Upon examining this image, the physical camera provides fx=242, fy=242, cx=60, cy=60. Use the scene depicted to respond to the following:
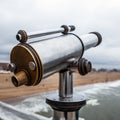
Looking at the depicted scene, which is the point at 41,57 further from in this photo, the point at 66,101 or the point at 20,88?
the point at 20,88

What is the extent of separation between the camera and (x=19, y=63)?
0.35 meters

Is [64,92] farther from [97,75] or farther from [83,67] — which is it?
[97,75]

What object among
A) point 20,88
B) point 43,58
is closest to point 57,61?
point 43,58

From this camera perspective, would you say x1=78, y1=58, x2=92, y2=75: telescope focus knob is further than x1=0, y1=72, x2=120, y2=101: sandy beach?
No

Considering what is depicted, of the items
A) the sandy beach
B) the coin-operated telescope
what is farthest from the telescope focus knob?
the sandy beach

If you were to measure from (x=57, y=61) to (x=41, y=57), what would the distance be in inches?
1.3

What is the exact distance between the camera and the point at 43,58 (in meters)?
0.33

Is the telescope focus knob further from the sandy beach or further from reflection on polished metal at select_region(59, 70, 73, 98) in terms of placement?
the sandy beach

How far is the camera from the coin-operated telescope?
0.33 m

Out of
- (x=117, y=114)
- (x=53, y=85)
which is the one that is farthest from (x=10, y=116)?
(x=53, y=85)


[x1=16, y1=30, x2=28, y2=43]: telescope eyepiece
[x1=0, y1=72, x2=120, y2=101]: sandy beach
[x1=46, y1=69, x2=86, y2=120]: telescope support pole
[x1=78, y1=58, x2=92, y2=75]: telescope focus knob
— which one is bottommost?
[x1=0, y1=72, x2=120, y2=101]: sandy beach

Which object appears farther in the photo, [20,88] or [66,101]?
[20,88]

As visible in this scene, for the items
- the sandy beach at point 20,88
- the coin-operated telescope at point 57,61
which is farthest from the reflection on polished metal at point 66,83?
the sandy beach at point 20,88

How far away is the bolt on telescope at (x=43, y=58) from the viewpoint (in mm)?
326
